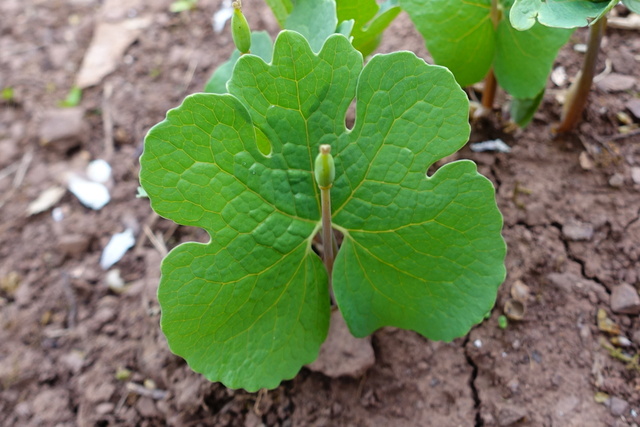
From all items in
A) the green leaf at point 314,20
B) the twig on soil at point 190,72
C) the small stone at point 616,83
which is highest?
the green leaf at point 314,20

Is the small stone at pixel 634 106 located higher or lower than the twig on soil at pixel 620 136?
higher

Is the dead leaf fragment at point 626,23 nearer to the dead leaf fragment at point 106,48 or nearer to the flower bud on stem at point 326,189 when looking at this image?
the flower bud on stem at point 326,189

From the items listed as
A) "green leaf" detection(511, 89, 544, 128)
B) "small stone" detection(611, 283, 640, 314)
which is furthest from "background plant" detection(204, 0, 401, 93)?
"small stone" detection(611, 283, 640, 314)

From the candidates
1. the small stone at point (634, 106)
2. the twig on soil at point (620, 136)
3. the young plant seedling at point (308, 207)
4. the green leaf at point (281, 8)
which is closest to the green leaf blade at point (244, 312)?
the young plant seedling at point (308, 207)

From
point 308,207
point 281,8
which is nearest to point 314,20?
point 281,8

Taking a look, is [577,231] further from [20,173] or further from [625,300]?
[20,173]

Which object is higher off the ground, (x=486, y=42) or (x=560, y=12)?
(x=560, y=12)
